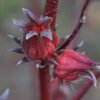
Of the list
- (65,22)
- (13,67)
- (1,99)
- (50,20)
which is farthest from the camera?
(65,22)

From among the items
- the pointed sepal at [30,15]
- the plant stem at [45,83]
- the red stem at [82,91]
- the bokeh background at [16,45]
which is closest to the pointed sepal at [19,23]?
the pointed sepal at [30,15]

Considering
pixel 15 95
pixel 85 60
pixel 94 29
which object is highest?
pixel 85 60

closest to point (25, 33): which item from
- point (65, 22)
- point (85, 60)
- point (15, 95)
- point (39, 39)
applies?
point (39, 39)

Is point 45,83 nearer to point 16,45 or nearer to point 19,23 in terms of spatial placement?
point 19,23

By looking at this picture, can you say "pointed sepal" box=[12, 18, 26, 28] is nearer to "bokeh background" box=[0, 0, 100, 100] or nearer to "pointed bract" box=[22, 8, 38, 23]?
"pointed bract" box=[22, 8, 38, 23]

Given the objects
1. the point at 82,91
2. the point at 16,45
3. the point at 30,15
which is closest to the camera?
the point at 30,15

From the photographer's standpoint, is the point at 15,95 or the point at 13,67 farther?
the point at 13,67

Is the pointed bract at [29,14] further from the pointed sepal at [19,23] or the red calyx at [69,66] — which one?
the red calyx at [69,66]

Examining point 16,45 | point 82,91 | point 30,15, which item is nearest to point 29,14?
point 30,15

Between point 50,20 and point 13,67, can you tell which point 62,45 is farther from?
point 13,67
